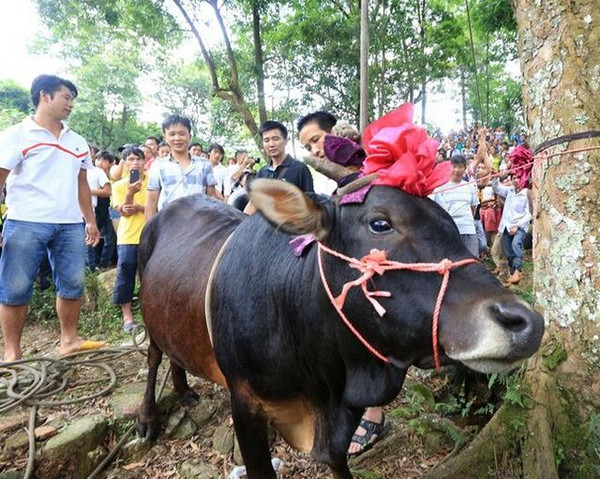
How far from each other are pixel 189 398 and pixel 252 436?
1.47 meters

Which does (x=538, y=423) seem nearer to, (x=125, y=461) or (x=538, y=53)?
(x=538, y=53)

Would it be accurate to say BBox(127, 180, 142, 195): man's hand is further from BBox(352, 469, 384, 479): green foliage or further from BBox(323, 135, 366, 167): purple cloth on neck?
BBox(352, 469, 384, 479): green foliage

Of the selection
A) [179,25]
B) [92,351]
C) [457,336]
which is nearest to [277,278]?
[457,336]

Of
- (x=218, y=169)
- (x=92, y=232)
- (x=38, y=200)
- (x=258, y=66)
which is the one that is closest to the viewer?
(x=38, y=200)

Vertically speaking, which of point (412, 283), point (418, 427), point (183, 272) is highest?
point (412, 283)

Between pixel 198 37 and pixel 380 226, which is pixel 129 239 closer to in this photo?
pixel 380 226

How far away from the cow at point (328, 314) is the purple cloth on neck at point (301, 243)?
0.04 feet

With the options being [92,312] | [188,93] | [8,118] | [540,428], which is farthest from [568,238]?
[188,93]

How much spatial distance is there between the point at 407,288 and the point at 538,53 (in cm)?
175

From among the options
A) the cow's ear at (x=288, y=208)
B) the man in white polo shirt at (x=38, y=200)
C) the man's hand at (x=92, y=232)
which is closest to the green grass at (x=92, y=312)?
the man's hand at (x=92, y=232)

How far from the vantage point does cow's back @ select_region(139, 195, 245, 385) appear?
2670mm

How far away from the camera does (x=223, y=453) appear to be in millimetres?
3016

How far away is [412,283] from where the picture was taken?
4.99 ft

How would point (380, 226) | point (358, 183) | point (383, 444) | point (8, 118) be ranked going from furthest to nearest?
point (8, 118), point (383, 444), point (358, 183), point (380, 226)
